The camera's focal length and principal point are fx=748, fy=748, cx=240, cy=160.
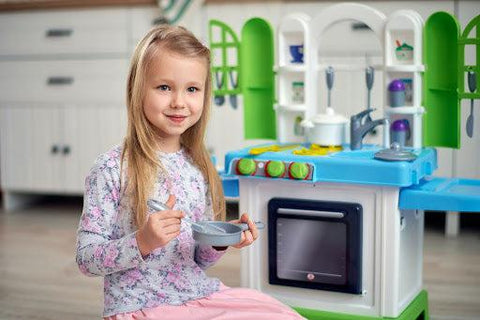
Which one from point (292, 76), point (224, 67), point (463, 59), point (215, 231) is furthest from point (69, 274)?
point (463, 59)

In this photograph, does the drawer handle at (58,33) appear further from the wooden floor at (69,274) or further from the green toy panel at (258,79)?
the green toy panel at (258,79)

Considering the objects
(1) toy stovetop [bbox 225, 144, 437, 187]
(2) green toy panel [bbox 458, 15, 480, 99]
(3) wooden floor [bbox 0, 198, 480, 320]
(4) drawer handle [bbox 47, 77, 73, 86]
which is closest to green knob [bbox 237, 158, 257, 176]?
(1) toy stovetop [bbox 225, 144, 437, 187]

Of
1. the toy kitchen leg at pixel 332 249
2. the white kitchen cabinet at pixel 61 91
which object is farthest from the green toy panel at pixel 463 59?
the white kitchen cabinet at pixel 61 91

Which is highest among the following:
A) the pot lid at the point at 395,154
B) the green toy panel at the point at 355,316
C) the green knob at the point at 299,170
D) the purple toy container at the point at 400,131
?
the purple toy container at the point at 400,131

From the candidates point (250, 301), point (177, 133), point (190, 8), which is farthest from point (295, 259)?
point (190, 8)

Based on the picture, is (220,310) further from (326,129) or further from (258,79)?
(258,79)

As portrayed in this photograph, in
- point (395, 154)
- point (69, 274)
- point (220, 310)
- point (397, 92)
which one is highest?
point (397, 92)

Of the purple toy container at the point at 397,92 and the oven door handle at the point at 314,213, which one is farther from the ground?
the purple toy container at the point at 397,92

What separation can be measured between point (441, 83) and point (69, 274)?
3.96 feet

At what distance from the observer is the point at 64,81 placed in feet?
9.42

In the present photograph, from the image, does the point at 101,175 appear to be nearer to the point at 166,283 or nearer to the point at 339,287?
the point at 166,283

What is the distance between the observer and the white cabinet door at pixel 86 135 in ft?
9.29

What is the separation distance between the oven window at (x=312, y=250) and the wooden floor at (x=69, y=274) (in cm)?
40

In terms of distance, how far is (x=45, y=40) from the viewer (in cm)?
290
